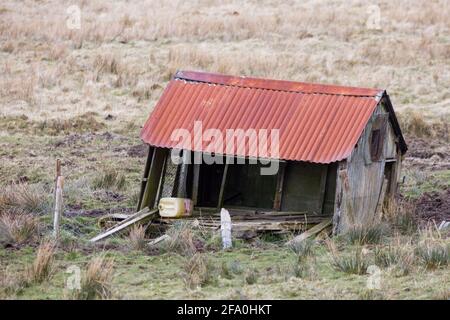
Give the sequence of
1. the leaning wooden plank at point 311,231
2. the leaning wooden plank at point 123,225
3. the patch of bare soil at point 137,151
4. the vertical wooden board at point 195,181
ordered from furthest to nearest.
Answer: the patch of bare soil at point 137,151 → the vertical wooden board at point 195,181 → the leaning wooden plank at point 123,225 → the leaning wooden plank at point 311,231

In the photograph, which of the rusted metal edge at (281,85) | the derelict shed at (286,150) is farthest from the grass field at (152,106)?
the rusted metal edge at (281,85)

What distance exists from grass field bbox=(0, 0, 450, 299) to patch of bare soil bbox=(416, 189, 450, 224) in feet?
0.18

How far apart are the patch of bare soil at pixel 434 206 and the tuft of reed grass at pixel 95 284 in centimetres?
644

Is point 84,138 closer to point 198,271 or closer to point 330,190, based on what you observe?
point 330,190

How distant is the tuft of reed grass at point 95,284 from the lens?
400 inches

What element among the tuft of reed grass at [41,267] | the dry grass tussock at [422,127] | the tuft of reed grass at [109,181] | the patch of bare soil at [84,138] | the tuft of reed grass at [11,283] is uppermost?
the dry grass tussock at [422,127]

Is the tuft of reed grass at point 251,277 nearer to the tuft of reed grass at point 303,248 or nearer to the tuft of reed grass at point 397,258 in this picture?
the tuft of reed grass at point 303,248

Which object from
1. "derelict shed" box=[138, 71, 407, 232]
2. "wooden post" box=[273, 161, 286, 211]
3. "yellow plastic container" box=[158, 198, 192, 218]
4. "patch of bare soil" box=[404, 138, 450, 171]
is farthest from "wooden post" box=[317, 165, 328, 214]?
"patch of bare soil" box=[404, 138, 450, 171]

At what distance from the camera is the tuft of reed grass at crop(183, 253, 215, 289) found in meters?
11.0

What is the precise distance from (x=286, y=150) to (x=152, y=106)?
32.2 feet

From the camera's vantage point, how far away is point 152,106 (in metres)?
24.0

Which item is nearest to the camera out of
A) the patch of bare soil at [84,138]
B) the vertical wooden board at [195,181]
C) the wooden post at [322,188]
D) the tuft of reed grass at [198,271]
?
the tuft of reed grass at [198,271]

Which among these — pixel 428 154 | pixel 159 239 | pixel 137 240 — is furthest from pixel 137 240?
pixel 428 154
